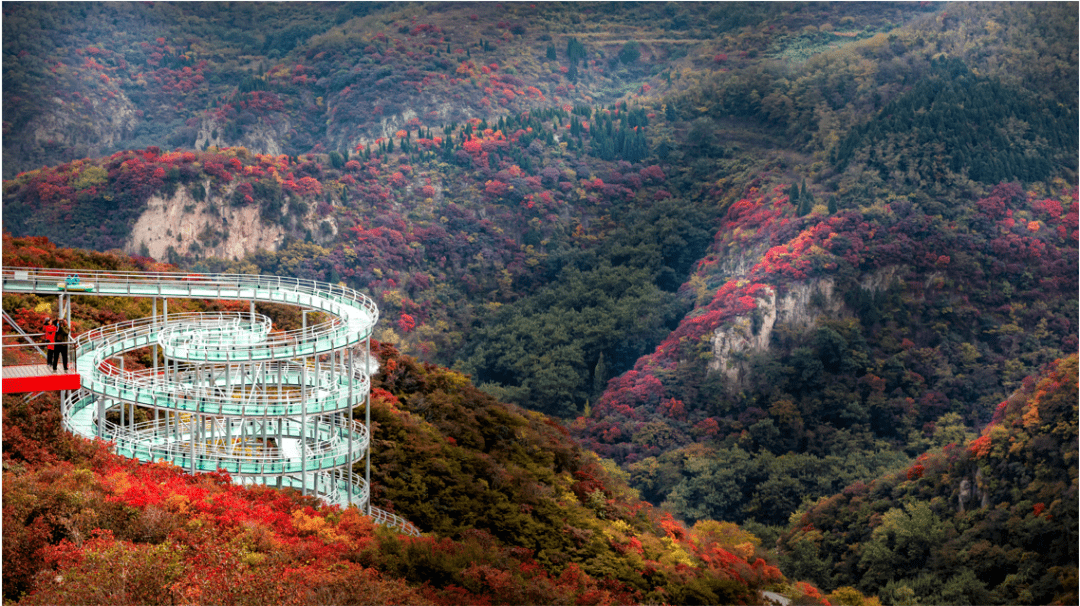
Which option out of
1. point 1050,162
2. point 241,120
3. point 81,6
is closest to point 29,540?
point 1050,162

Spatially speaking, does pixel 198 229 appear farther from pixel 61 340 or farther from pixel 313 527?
pixel 313 527

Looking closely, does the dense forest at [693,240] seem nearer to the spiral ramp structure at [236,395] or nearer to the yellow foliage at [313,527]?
the spiral ramp structure at [236,395]

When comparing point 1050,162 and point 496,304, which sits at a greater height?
point 1050,162

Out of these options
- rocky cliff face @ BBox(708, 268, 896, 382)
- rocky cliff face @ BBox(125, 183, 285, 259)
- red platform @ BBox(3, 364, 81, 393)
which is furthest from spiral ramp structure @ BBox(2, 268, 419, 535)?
rocky cliff face @ BBox(125, 183, 285, 259)

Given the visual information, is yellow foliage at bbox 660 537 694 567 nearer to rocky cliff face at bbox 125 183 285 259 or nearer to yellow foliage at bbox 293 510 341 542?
yellow foliage at bbox 293 510 341 542

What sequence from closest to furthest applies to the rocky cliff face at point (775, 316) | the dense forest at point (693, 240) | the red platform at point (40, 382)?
the red platform at point (40, 382), the dense forest at point (693, 240), the rocky cliff face at point (775, 316)

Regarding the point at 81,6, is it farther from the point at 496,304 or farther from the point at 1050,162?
the point at 1050,162

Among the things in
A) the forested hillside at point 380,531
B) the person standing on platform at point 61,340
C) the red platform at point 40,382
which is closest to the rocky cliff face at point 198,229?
the forested hillside at point 380,531
